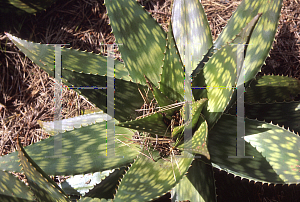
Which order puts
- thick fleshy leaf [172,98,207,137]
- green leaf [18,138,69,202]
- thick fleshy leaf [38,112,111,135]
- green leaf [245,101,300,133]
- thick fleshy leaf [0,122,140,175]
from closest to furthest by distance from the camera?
1. green leaf [18,138,69,202]
2. thick fleshy leaf [172,98,207,137]
3. thick fleshy leaf [0,122,140,175]
4. green leaf [245,101,300,133]
5. thick fleshy leaf [38,112,111,135]

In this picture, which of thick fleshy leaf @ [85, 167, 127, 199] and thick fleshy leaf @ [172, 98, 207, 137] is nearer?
thick fleshy leaf @ [172, 98, 207, 137]

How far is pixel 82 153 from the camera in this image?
1.08 metres

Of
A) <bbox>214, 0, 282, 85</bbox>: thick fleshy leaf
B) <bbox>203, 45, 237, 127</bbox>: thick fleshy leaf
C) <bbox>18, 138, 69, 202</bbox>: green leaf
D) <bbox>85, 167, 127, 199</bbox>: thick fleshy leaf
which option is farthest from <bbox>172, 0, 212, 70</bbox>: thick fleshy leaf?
<bbox>18, 138, 69, 202</bbox>: green leaf

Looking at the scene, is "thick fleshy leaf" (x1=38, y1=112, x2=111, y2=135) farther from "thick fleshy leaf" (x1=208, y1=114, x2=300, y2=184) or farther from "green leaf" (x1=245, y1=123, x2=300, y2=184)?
"green leaf" (x1=245, y1=123, x2=300, y2=184)

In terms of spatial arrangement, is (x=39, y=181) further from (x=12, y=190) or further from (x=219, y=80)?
(x=219, y=80)

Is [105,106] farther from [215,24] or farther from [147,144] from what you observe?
[215,24]

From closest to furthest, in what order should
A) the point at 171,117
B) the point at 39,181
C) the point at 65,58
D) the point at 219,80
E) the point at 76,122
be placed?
1. the point at 39,181
2. the point at 219,80
3. the point at 171,117
4. the point at 65,58
5. the point at 76,122

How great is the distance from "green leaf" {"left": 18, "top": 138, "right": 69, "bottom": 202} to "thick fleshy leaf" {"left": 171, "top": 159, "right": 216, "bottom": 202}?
52cm

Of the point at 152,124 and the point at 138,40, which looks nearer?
the point at 152,124

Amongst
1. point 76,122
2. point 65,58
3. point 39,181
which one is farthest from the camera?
point 76,122

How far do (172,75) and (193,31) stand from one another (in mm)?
410

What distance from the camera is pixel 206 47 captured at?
1236 mm

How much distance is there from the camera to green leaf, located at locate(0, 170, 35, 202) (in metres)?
0.93

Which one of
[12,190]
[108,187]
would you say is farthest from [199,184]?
[12,190]
